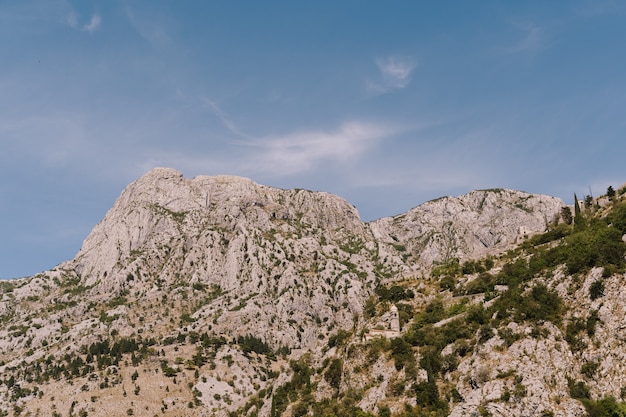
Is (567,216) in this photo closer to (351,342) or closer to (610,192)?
(610,192)

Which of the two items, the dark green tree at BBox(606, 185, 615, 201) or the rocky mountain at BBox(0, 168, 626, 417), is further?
the dark green tree at BBox(606, 185, 615, 201)

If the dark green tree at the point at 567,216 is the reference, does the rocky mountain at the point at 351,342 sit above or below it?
below

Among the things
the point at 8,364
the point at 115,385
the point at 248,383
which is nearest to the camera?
the point at 115,385

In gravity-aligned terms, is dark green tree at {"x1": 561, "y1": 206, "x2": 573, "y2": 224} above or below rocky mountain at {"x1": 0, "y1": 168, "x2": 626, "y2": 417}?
above

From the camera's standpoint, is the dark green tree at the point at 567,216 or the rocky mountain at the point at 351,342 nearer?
the rocky mountain at the point at 351,342

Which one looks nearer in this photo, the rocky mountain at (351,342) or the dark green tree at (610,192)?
the rocky mountain at (351,342)

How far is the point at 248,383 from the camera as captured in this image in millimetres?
150625

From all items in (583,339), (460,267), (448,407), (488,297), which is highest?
(460,267)

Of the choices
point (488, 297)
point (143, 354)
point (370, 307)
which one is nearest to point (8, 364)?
point (143, 354)

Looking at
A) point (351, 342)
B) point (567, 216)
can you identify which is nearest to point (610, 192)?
point (567, 216)

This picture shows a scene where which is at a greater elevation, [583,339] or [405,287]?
[405,287]

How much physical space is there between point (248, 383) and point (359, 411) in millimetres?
86052

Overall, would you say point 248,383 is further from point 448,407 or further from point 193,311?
point 448,407

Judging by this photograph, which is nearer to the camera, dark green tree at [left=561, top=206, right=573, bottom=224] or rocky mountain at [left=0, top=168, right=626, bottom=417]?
rocky mountain at [left=0, top=168, right=626, bottom=417]
